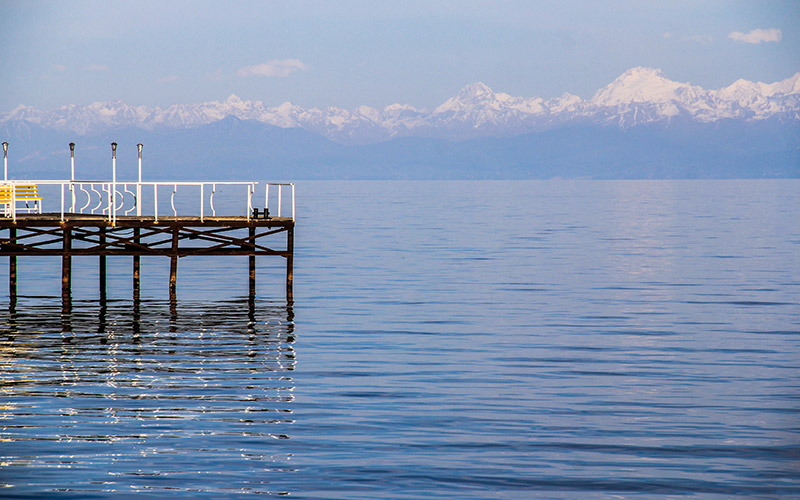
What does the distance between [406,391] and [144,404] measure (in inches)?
196

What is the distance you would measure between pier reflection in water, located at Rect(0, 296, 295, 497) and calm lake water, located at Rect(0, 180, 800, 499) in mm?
57

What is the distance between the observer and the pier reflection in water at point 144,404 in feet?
48.7

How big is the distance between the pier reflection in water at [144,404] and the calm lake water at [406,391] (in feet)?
0.19

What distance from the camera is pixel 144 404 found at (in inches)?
747

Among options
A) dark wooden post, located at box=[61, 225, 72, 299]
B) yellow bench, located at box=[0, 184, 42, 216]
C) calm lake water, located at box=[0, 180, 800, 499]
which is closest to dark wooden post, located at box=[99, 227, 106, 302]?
calm lake water, located at box=[0, 180, 800, 499]

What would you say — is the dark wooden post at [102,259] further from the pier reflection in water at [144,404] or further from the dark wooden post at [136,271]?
the pier reflection in water at [144,404]

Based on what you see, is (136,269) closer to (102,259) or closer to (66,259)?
(102,259)

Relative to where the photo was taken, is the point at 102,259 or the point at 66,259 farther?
the point at 102,259

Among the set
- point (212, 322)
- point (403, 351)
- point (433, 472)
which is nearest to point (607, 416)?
Result: point (433, 472)

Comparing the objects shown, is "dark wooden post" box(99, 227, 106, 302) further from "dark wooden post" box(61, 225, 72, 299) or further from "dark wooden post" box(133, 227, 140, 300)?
"dark wooden post" box(61, 225, 72, 299)

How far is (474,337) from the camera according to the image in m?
28.3

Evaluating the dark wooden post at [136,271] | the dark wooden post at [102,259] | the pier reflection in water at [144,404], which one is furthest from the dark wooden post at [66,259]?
the dark wooden post at [136,271]

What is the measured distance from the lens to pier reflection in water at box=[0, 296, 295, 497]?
14844 millimetres

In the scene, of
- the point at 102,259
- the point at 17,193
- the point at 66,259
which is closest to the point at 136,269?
the point at 102,259
